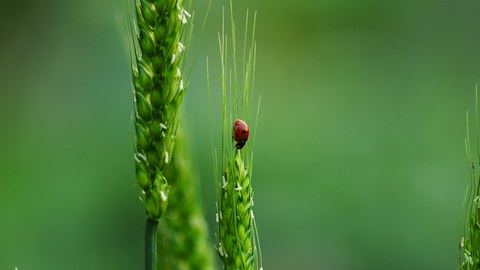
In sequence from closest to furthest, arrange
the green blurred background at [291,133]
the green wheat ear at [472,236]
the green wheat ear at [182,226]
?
the green wheat ear at [472,236] → the green wheat ear at [182,226] → the green blurred background at [291,133]

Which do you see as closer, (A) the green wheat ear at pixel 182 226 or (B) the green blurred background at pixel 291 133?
(A) the green wheat ear at pixel 182 226

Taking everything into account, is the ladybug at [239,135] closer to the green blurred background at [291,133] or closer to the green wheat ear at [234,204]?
the green wheat ear at [234,204]

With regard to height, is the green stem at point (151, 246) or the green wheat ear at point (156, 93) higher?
the green wheat ear at point (156, 93)

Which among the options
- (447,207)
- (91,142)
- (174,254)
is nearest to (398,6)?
(447,207)

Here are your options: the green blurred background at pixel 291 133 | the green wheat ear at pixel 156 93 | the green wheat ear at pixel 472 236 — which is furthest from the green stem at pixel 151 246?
the green blurred background at pixel 291 133

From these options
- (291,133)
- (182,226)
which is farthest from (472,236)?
(291,133)

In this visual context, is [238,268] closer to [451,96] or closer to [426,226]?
[426,226]
